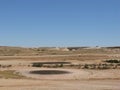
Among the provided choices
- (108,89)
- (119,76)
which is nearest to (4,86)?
(108,89)

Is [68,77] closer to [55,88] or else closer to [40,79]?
[40,79]

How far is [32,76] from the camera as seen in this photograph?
167 feet

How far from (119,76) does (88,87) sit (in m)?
13.8

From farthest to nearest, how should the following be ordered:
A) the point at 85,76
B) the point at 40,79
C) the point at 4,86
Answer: the point at 85,76 → the point at 40,79 → the point at 4,86

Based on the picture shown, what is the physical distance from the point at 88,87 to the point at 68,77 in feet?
39.8

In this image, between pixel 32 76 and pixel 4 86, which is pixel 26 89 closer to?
pixel 4 86

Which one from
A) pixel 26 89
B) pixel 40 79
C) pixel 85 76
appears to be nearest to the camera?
pixel 26 89

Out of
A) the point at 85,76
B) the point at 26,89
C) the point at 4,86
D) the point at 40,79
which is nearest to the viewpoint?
the point at 26,89

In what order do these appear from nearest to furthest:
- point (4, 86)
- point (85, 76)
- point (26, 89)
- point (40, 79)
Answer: point (26, 89) < point (4, 86) < point (40, 79) < point (85, 76)

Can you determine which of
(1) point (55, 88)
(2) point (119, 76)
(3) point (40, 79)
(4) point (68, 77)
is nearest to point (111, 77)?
(2) point (119, 76)

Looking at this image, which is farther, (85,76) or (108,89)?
(85,76)

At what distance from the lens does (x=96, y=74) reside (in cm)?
5381

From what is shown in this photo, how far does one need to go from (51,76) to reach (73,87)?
41.8 ft

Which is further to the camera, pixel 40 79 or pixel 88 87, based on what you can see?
pixel 40 79
